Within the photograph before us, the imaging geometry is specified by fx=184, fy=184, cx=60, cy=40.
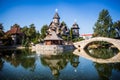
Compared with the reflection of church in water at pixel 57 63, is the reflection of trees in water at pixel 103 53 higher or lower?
lower

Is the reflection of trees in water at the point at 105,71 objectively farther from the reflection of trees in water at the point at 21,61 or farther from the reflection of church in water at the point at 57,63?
the reflection of trees in water at the point at 21,61

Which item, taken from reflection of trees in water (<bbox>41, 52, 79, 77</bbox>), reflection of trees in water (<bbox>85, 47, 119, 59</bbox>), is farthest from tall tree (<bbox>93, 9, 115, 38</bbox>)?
reflection of trees in water (<bbox>41, 52, 79, 77</bbox>)

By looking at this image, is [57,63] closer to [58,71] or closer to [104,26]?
[58,71]

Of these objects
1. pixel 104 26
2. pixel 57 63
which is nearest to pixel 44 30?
pixel 104 26

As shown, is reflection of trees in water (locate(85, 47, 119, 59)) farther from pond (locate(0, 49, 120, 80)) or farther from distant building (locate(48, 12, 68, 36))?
distant building (locate(48, 12, 68, 36))

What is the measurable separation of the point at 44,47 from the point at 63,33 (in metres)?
17.5

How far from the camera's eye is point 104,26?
46.8m

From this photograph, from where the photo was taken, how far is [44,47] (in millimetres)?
33500

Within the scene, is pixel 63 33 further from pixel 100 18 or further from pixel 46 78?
pixel 46 78

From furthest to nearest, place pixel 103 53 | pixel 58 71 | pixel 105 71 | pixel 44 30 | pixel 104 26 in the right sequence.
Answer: pixel 44 30 < pixel 104 26 < pixel 103 53 < pixel 105 71 < pixel 58 71

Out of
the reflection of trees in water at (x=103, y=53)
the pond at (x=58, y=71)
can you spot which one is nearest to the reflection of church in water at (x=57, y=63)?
the pond at (x=58, y=71)

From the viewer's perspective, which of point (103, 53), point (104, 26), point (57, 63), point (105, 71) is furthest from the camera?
point (104, 26)

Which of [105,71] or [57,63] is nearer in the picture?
[105,71]

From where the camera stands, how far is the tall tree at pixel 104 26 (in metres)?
46.4
